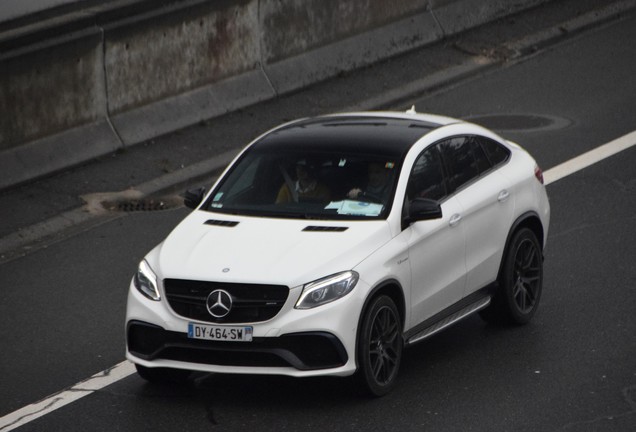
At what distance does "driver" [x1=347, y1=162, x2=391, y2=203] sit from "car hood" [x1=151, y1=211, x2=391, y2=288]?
33 centimetres

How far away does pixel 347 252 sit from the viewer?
888 cm

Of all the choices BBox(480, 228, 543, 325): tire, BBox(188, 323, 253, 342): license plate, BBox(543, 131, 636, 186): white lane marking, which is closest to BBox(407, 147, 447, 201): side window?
BBox(480, 228, 543, 325): tire

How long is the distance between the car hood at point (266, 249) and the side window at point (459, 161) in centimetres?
116

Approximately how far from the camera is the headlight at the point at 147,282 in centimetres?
897

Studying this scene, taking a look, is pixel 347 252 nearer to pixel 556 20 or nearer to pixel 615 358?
pixel 615 358

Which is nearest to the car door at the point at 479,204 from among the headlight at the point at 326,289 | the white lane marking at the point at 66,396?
the headlight at the point at 326,289

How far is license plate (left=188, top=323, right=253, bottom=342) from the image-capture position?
8609 millimetres

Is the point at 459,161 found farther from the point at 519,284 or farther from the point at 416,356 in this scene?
the point at 416,356

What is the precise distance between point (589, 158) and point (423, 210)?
6.67 metres

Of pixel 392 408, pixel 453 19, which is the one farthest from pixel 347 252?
pixel 453 19

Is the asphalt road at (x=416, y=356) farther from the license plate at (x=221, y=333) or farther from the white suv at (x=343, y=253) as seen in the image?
the license plate at (x=221, y=333)

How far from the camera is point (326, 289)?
8.65m

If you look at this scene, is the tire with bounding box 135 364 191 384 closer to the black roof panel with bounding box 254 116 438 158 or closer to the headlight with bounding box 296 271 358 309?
the headlight with bounding box 296 271 358 309

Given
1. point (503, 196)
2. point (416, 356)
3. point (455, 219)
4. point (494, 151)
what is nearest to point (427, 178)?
point (455, 219)
